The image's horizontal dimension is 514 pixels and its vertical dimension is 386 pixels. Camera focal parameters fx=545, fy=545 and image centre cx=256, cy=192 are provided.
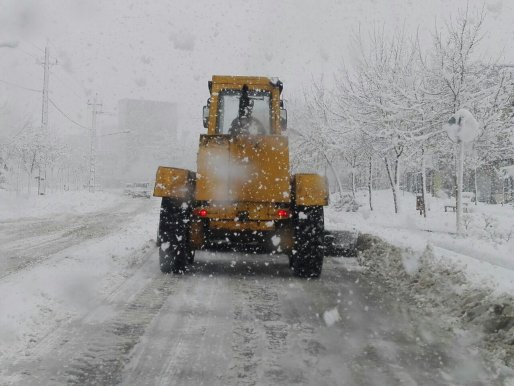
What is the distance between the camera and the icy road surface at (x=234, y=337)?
12.3 ft

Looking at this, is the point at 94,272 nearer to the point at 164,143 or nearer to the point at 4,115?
the point at 4,115

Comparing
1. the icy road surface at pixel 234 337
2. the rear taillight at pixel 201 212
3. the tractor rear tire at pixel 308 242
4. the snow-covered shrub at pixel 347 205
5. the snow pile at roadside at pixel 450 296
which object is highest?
the snow-covered shrub at pixel 347 205

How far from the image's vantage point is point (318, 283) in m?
7.60

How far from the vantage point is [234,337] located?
15.3ft

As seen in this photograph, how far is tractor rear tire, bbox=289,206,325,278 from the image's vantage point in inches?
313

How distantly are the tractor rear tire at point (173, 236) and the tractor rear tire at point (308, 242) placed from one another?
1661 mm

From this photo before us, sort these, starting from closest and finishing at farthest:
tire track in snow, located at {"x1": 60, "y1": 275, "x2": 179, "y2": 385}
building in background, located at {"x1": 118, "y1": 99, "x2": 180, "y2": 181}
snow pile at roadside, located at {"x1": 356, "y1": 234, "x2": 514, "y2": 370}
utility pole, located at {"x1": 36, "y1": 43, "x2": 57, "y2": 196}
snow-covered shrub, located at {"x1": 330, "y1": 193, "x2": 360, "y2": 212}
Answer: tire track in snow, located at {"x1": 60, "y1": 275, "x2": 179, "y2": 385} < snow pile at roadside, located at {"x1": 356, "y1": 234, "x2": 514, "y2": 370} < snow-covered shrub, located at {"x1": 330, "y1": 193, "x2": 360, "y2": 212} < utility pole, located at {"x1": 36, "y1": 43, "x2": 57, "y2": 196} < building in background, located at {"x1": 118, "y1": 99, "x2": 180, "y2": 181}

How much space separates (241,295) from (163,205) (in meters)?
2.25

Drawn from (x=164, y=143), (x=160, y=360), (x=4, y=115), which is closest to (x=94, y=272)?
(x=160, y=360)

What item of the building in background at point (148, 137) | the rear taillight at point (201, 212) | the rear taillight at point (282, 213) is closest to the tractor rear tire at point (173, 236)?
the rear taillight at point (201, 212)

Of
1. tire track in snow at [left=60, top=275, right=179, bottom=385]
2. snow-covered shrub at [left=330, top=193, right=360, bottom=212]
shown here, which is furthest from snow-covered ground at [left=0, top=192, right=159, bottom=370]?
snow-covered shrub at [left=330, top=193, right=360, bottom=212]

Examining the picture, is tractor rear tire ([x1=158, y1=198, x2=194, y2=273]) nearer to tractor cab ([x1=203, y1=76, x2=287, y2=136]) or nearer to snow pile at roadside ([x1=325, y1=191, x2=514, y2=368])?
tractor cab ([x1=203, y1=76, x2=287, y2=136])

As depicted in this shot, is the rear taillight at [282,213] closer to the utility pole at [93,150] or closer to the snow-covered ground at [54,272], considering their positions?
the snow-covered ground at [54,272]

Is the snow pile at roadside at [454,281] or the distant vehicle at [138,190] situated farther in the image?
the distant vehicle at [138,190]
